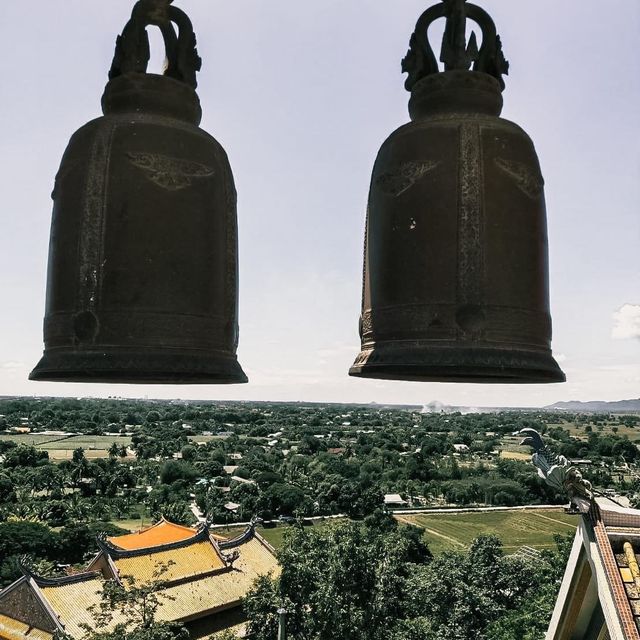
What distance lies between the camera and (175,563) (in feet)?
A: 64.2

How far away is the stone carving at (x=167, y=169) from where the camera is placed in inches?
92.1

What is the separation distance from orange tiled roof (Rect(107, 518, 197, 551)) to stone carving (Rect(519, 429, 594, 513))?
65.5ft

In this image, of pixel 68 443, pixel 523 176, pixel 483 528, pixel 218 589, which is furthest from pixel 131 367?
pixel 68 443

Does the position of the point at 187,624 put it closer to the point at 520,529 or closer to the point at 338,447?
the point at 520,529

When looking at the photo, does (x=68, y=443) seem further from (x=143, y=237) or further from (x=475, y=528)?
(x=143, y=237)

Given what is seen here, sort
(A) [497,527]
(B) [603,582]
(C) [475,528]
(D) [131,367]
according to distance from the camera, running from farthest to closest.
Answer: (A) [497,527] → (C) [475,528] → (B) [603,582] → (D) [131,367]

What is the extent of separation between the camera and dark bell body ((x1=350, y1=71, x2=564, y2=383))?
2326mm

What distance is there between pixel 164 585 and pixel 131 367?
48.8 ft

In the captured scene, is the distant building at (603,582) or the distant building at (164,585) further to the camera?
the distant building at (164,585)

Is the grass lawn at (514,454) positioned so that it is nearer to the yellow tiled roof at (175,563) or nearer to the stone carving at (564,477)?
the yellow tiled roof at (175,563)

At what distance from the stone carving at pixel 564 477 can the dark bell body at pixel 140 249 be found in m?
2.45

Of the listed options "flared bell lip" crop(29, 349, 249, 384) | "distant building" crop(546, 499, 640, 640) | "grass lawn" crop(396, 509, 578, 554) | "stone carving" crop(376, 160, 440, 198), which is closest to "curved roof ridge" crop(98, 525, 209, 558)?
"grass lawn" crop(396, 509, 578, 554)

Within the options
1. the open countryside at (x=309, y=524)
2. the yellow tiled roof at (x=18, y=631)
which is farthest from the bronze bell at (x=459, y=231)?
the yellow tiled roof at (x=18, y=631)

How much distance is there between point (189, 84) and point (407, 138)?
2.88 ft
